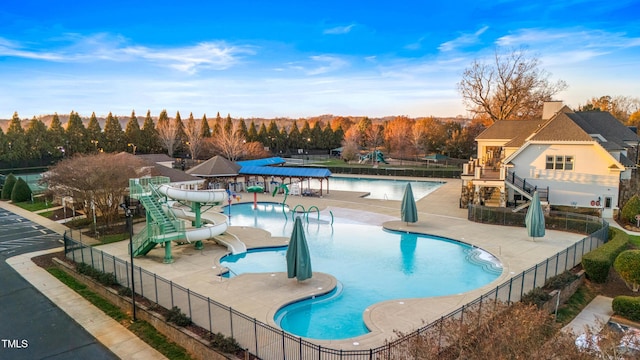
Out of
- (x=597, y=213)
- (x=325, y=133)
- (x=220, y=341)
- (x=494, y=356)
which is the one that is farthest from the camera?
(x=325, y=133)

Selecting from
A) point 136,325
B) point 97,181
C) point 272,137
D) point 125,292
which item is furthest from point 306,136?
point 136,325

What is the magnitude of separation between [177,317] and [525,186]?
93.4 feet

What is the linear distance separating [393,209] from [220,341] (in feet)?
83.8

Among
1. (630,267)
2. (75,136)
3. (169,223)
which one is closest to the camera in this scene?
(630,267)

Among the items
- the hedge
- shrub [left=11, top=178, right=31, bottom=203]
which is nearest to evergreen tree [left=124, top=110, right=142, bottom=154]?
shrub [left=11, top=178, right=31, bottom=203]

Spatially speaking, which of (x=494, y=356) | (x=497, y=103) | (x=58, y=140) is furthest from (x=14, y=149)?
(x=494, y=356)

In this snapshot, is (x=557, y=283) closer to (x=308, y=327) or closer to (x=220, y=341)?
(x=308, y=327)

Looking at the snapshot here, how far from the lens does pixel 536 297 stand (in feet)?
48.3

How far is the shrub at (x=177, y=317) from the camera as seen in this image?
43.8ft

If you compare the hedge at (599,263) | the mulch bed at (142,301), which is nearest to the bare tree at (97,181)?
the mulch bed at (142,301)

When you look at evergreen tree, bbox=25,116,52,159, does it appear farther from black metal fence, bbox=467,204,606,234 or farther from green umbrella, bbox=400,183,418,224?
black metal fence, bbox=467,204,606,234

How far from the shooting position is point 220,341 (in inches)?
468

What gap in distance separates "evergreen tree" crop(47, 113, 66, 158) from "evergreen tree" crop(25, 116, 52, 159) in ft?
2.25

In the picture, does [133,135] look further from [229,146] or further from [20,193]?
[20,193]
